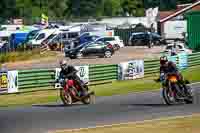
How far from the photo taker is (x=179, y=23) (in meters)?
76.3

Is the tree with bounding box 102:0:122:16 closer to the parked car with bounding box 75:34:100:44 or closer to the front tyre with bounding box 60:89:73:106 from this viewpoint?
the parked car with bounding box 75:34:100:44

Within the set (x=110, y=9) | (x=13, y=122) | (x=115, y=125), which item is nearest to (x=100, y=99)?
(x=13, y=122)

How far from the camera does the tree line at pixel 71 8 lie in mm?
138875

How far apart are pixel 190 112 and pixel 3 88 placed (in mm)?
13430

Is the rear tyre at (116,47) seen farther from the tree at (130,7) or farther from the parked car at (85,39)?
the tree at (130,7)

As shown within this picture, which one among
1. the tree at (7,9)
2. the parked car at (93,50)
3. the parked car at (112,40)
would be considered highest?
the tree at (7,9)

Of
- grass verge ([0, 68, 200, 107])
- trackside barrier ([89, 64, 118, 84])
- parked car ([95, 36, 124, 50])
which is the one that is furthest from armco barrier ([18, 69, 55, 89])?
parked car ([95, 36, 124, 50])

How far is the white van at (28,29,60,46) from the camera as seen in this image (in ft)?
214

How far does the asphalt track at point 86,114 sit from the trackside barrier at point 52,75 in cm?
726

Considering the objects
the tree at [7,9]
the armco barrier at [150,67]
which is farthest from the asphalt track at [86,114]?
the tree at [7,9]

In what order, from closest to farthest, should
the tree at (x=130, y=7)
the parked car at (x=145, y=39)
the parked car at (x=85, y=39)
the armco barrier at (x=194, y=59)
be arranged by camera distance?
the armco barrier at (x=194, y=59)
the parked car at (x=85, y=39)
the parked car at (x=145, y=39)
the tree at (x=130, y=7)

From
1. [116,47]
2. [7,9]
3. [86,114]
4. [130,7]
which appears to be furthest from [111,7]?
[86,114]

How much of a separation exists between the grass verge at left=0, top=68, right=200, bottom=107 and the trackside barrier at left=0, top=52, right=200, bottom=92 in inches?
21.2

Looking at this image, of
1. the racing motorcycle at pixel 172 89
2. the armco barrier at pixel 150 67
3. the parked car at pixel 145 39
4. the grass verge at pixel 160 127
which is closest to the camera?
the grass verge at pixel 160 127
